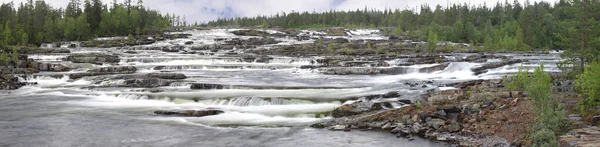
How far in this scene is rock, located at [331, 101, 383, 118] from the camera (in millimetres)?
18344

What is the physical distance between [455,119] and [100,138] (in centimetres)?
1191

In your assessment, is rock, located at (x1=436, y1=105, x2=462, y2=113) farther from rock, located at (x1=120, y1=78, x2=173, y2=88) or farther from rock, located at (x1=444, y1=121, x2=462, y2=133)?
rock, located at (x1=120, y1=78, x2=173, y2=88)

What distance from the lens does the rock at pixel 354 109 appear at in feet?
60.2

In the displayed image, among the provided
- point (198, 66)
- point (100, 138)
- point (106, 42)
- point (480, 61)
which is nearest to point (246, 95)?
point (100, 138)

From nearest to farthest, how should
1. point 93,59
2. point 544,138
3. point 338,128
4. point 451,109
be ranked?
point 544,138 → point 338,128 → point 451,109 → point 93,59

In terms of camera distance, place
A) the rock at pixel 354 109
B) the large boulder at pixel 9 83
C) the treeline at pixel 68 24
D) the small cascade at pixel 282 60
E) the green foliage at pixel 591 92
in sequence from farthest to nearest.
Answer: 1. the treeline at pixel 68 24
2. the small cascade at pixel 282 60
3. the large boulder at pixel 9 83
4. the rock at pixel 354 109
5. the green foliage at pixel 591 92

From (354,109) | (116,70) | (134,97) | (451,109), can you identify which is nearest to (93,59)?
(116,70)

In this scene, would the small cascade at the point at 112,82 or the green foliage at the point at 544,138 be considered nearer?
the green foliage at the point at 544,138

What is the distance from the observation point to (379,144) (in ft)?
45.5

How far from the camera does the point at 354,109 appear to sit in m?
18.5

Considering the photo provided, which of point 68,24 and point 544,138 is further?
point 68,24

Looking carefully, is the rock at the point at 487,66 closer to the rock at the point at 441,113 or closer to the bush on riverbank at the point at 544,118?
the rock at the point at 441,113

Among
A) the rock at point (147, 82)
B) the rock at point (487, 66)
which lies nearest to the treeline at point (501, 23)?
the rock at point (487, 66)

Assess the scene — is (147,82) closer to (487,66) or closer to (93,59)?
(93,59)
